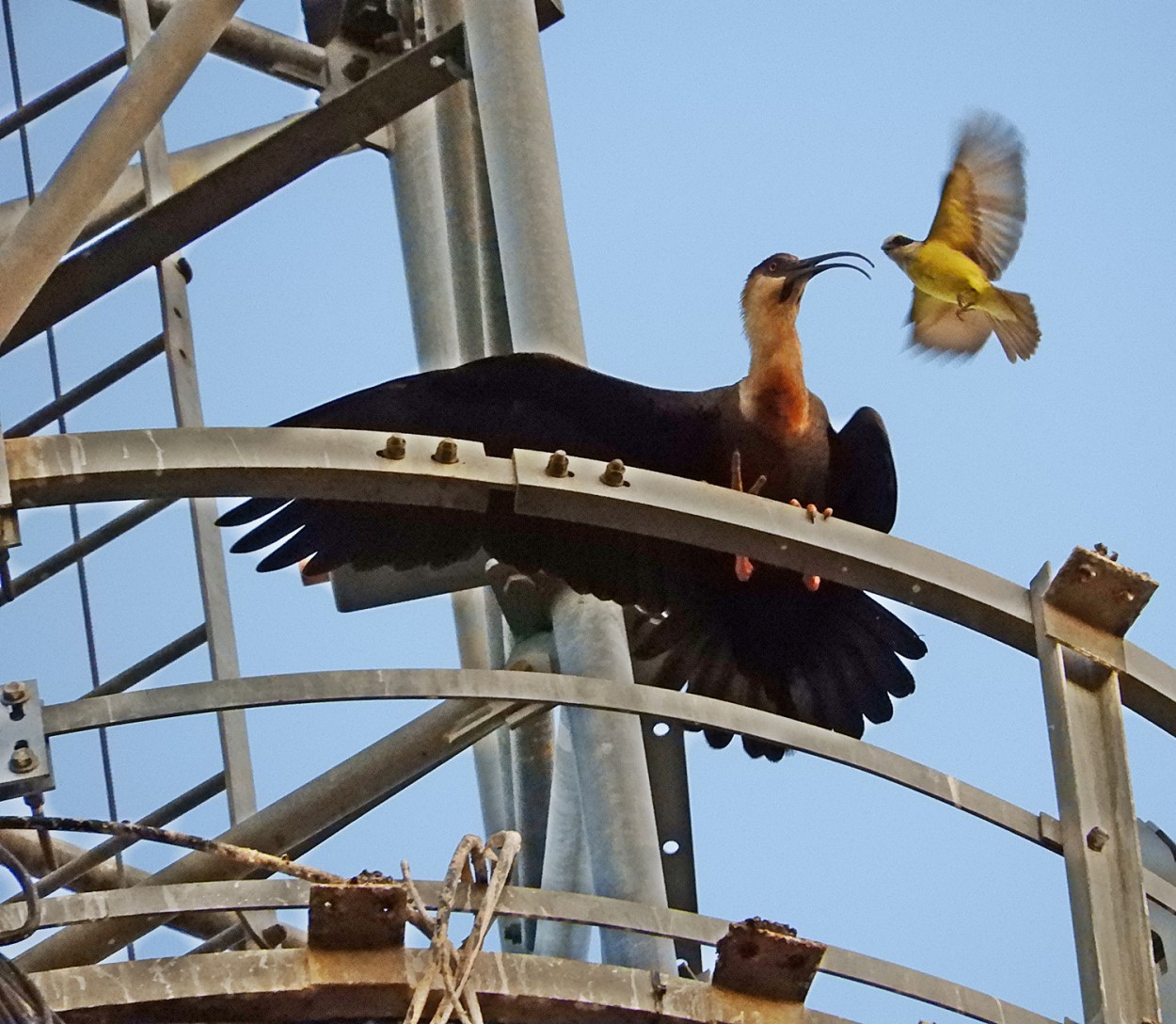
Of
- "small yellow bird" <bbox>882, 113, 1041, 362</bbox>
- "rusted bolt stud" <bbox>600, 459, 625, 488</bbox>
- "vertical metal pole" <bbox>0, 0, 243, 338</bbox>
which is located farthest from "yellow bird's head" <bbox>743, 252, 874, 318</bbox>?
"rusted bolt stud" <bbox>600, 459, 625, 488</bbox>

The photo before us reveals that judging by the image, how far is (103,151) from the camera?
4.11 m

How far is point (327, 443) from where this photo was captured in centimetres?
368

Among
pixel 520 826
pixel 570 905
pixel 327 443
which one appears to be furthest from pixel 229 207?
pixel 570 905

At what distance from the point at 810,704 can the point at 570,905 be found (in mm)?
3531

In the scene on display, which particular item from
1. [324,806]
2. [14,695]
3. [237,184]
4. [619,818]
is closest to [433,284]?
[237,184]

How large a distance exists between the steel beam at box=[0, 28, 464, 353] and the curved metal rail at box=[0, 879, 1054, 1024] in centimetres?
306

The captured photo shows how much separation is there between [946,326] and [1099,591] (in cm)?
245

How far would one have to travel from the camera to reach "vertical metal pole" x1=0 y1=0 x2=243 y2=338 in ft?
12.6

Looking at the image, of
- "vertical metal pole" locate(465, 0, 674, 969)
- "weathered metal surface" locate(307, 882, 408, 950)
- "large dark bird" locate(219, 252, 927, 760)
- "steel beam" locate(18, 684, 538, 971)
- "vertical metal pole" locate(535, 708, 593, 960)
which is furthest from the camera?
"large dark bird" locate(219, 252, 927, 760)

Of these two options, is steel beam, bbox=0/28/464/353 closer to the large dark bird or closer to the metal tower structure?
the metal tower structure

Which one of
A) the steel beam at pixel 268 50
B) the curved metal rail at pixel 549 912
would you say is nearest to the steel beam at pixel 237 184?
the steel beam at pixel 268 50

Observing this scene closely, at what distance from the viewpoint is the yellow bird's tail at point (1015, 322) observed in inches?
236

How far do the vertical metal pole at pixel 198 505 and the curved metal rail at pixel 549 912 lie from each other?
6.48ft

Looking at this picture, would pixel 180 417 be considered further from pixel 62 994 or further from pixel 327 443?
pixel 62 994
